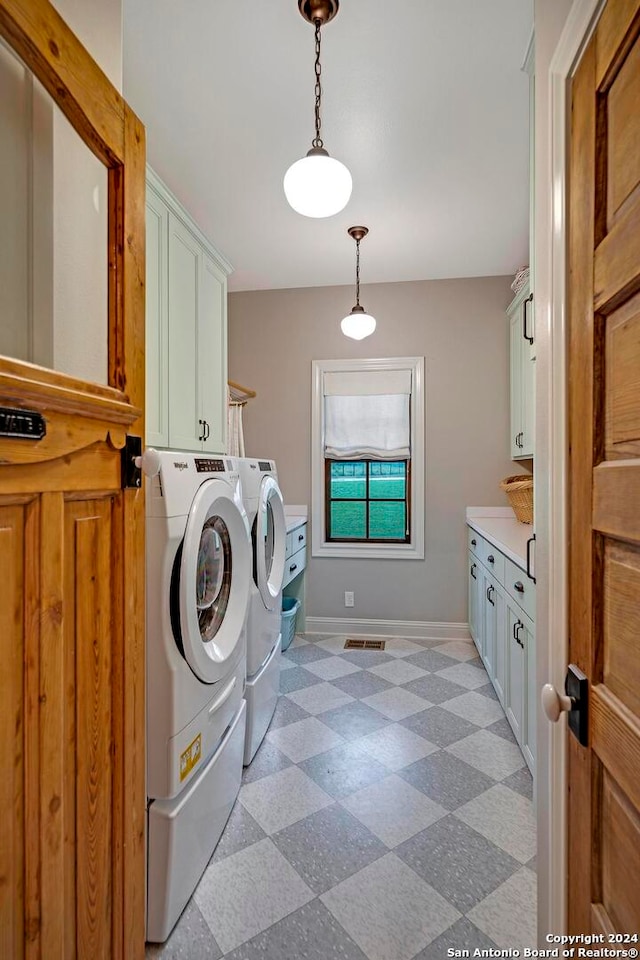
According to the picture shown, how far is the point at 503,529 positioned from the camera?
10.2 ft

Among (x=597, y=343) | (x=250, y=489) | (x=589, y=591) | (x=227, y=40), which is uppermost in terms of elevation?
(x=227, y=40)

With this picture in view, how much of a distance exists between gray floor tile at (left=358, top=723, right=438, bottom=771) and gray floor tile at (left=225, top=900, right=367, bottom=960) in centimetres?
78

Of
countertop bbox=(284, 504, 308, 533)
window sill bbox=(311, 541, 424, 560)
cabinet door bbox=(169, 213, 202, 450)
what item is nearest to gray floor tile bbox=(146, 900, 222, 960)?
cabinet door bbox=(169, 213, 202, 450)

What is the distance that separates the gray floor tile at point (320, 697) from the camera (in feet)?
8.65

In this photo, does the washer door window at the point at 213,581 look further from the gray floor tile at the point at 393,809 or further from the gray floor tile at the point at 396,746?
the gray floor tile at the point at 396,746

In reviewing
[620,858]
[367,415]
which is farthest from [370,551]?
[620,858]

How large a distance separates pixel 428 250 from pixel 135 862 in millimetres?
3354

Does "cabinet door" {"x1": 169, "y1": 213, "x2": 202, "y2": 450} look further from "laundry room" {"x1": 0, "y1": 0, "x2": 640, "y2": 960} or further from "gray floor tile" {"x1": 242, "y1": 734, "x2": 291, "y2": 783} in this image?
"gray floor tile" {"x1": 242, "y1": 734, "x2": 291, "y2": 783}

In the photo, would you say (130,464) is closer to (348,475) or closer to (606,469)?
(606,469)

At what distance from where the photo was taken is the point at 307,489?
3877 millimetres

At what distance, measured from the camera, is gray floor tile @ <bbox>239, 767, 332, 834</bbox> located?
181 centimetres

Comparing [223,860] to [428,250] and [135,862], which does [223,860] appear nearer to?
[135,862]

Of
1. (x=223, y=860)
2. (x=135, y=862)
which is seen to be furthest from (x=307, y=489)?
(x=135, y=862)

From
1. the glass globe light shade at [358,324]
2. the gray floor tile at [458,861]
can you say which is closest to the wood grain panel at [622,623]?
the gray floor tile at [458,861]
